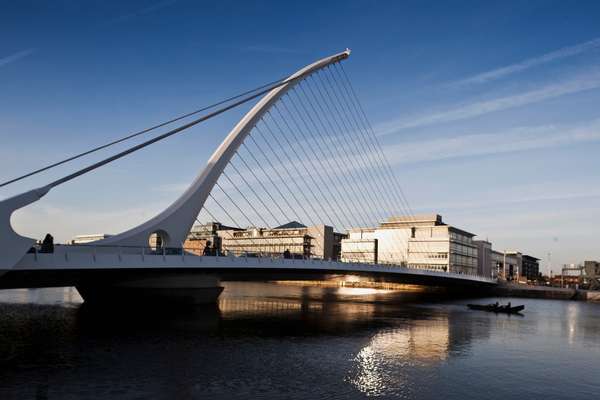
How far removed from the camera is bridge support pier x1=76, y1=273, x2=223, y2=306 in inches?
1390

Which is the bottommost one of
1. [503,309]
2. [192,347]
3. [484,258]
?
[503,309]

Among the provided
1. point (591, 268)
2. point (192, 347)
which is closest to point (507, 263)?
point (591, 268)

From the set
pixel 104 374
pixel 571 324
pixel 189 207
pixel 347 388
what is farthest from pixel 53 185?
pixel 571 324

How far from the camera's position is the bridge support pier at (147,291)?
116 ft

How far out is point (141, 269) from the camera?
26.8 m

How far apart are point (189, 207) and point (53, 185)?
39.9ft

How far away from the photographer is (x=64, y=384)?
1638cm

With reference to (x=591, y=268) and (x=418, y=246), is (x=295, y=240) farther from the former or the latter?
(x=591, y=268)

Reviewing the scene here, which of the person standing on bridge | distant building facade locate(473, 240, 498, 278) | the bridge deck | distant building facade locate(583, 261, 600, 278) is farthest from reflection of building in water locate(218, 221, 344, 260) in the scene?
the person standing on bridge

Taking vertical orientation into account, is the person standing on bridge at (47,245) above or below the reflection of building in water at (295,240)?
below

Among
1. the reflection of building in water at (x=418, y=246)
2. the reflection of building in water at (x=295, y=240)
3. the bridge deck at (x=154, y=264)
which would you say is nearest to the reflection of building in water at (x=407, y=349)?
the bridge deck at (x=154, y=264)

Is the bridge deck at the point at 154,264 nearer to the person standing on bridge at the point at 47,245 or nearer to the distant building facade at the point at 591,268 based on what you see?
the person standing on bridge at the point at 47,245

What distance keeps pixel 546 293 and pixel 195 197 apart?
2646 inches

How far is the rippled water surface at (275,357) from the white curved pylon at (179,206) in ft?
15.1
